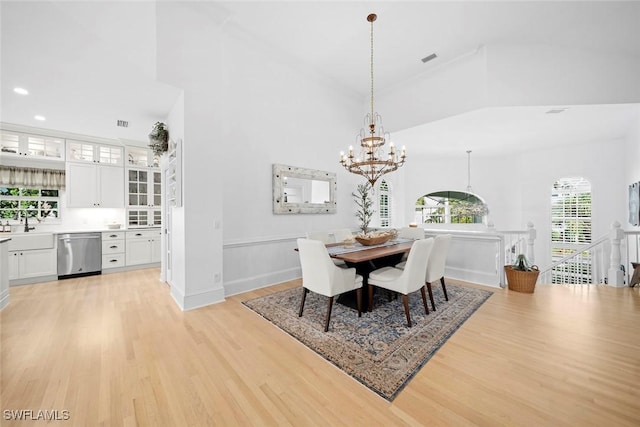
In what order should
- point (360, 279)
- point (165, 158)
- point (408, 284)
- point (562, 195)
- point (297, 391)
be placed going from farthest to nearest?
point (562, 195) → point (165, 158) → point (360, 279) → point (408, 284) → point (297, 391)

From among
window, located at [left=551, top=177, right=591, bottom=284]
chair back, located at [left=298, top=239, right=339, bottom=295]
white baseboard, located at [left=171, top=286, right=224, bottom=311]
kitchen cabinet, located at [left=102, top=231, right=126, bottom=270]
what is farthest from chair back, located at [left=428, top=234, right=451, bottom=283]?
kitchen cabinet, located at [left=102, top=231, right=126, bottom=270]

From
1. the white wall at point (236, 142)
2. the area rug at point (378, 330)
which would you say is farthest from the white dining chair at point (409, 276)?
the white wall at point (236, 142)

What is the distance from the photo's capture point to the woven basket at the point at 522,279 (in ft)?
11.0

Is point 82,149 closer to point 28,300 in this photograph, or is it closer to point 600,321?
point 28,300

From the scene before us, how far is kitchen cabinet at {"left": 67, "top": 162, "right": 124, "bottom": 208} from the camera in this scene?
15.3 feet

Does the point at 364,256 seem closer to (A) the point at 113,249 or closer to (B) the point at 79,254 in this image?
(A) the point at 113,249

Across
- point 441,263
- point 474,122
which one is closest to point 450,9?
point 474,122

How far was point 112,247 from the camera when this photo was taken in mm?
4703

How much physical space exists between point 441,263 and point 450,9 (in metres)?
3.17

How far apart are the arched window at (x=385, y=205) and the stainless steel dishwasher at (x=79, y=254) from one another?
23.3 feet

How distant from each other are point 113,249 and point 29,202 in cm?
175

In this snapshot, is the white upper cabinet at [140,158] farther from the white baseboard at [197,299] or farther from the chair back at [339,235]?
the chair back at [339,235]

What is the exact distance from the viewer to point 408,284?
246 centimetres

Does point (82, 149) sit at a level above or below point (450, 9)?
below
